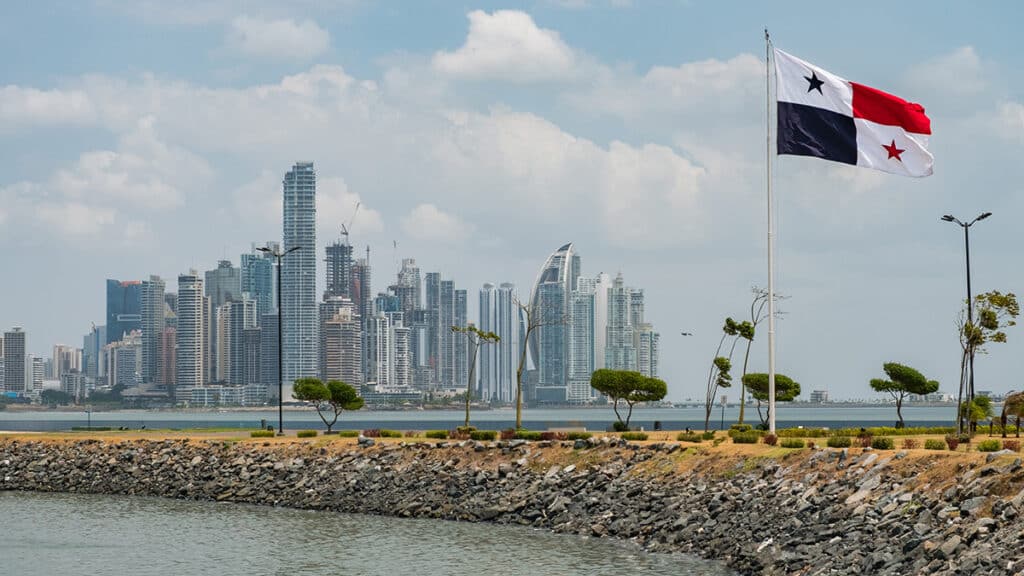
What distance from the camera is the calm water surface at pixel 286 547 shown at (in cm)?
4266

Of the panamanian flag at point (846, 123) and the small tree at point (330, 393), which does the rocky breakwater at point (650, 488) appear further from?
the small tree at point (330, 393)

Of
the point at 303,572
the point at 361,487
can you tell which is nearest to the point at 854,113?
the point at 303,572

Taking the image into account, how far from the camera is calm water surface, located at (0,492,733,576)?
4266cm

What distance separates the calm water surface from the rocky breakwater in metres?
1.66

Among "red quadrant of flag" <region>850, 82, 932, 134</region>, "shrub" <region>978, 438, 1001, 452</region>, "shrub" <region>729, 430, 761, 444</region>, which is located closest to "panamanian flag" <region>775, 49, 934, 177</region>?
"red quadrant of flag" <region>850, 82, 932, 134</region>

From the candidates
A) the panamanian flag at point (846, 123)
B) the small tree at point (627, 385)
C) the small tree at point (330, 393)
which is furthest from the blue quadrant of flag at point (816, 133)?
the small tree at point (330, 393)

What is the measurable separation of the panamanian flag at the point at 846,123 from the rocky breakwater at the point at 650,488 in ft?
35.7

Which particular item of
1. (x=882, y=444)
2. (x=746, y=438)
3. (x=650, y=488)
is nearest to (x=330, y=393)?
(x=746, y=438)

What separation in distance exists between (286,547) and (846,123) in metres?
27.2

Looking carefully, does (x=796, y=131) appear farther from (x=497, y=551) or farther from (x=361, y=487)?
(x=361, y=487)

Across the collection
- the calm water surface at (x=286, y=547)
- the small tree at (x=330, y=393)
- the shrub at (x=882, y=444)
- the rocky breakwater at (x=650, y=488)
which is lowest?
the calm water surface at (x=286, y=547)

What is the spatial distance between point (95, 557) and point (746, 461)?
26.1 meters

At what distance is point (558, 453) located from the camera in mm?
58250

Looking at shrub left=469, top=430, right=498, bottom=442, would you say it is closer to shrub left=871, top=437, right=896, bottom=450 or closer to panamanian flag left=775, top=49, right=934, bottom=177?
shrub left=871, top=437, right=896, bottom=450
